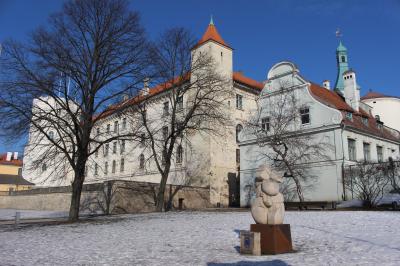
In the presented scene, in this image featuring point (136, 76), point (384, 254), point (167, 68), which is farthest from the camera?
point (167, 68)

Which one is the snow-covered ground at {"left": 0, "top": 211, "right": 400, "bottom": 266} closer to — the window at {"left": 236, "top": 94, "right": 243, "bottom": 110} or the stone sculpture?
the stone sculpture

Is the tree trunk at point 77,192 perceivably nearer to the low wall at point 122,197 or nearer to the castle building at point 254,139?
the castle building at point 254,139

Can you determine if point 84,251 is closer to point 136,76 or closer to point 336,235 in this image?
point 336,235

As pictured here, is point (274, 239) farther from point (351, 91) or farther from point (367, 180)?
point (351, 91)

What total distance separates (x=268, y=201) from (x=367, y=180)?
19.8 metres

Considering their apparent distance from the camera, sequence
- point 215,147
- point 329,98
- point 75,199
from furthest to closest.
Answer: point 215,147 → point 329,98 → point 75,199

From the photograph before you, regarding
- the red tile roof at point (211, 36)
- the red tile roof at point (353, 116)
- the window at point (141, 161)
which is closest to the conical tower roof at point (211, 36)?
the red tile roof at point (211, 36)

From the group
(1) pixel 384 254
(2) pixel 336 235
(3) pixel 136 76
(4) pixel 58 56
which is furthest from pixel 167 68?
(1) pixel 384 254

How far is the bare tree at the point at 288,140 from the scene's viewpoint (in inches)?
1206

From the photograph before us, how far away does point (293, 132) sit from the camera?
3225 cm

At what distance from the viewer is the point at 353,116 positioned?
32875 millimetres

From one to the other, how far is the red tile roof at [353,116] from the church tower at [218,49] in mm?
10367

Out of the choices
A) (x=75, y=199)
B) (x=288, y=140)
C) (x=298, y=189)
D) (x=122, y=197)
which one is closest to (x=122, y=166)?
(x=122, y=197)

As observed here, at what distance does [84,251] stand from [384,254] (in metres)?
7.30
